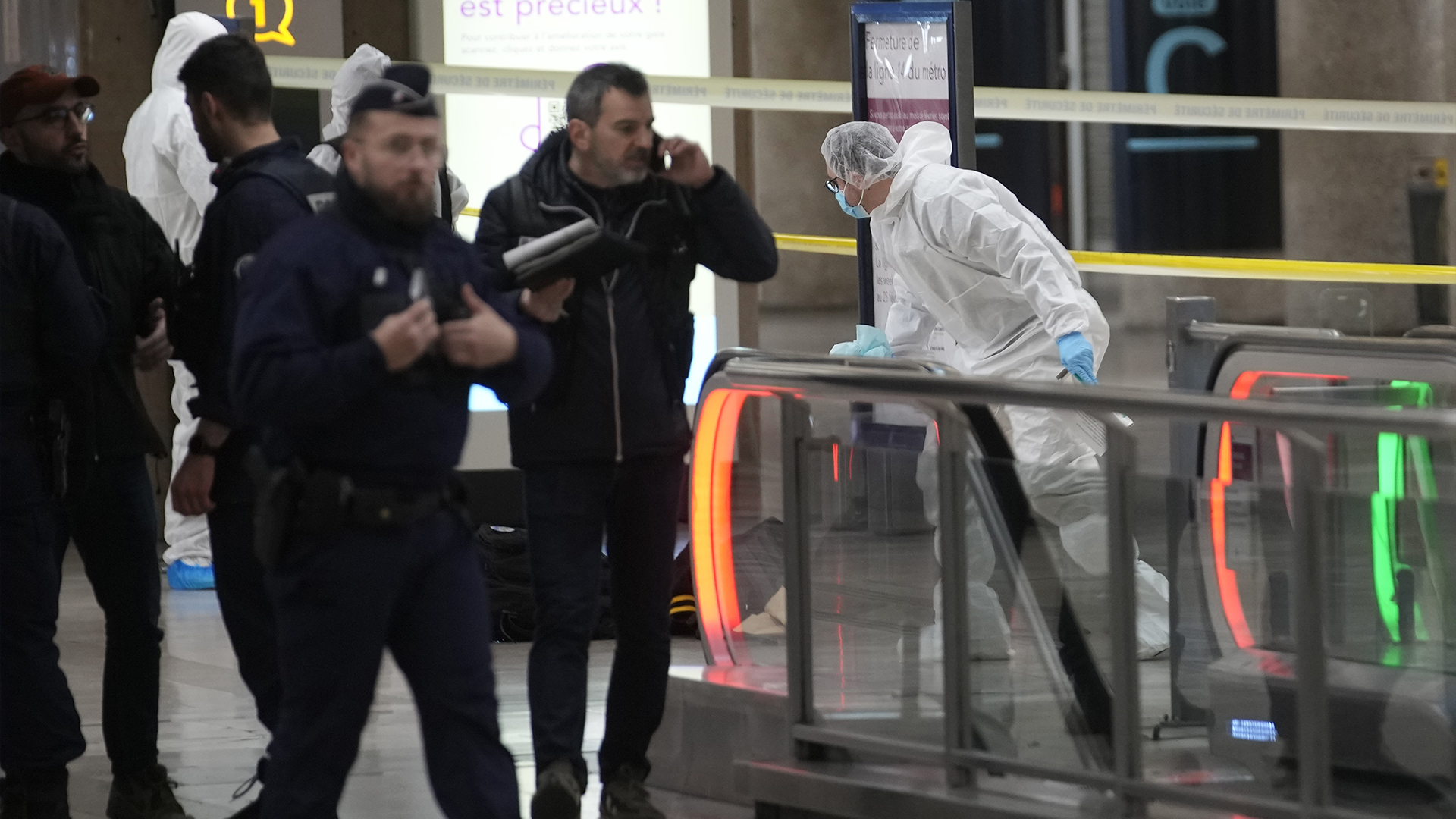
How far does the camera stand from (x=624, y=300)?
170 inches

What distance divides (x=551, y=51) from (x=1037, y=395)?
16.5 feet

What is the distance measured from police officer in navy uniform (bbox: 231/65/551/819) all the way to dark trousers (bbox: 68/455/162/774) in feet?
3.76

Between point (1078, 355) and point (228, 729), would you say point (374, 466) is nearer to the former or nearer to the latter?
point (228, 729)

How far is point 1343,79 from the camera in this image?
645 inches

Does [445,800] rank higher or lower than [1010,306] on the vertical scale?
lower

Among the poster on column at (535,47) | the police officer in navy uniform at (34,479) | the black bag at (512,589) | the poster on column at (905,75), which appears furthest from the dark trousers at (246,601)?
the poster on column at (535,47)

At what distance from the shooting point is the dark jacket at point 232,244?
4.19 metres

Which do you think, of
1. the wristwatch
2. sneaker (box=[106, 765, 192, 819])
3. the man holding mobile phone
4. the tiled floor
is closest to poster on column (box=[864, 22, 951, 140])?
the tiled floor

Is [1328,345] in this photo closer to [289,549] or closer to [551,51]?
[289,549]

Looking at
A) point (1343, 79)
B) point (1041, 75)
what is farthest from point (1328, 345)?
point (1041, 75)

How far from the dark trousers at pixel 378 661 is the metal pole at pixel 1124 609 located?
1170 millimetres

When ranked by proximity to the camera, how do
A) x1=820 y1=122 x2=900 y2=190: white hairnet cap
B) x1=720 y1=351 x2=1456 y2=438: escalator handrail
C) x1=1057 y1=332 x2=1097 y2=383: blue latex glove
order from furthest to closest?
x1=820 y1=122 x2=900 y2=190: white hairnet cap
x1=1057 y1=332 x2=1097 y2=383: blue latex glove
x1=720 y1=351 x2=1456 y2=438: escalator handrail

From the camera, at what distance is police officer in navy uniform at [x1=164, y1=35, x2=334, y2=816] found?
421 centimetres

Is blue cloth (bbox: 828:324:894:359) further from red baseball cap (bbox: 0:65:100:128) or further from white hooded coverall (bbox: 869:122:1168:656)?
red baseball cap (bbox: 0:65:100:128)
